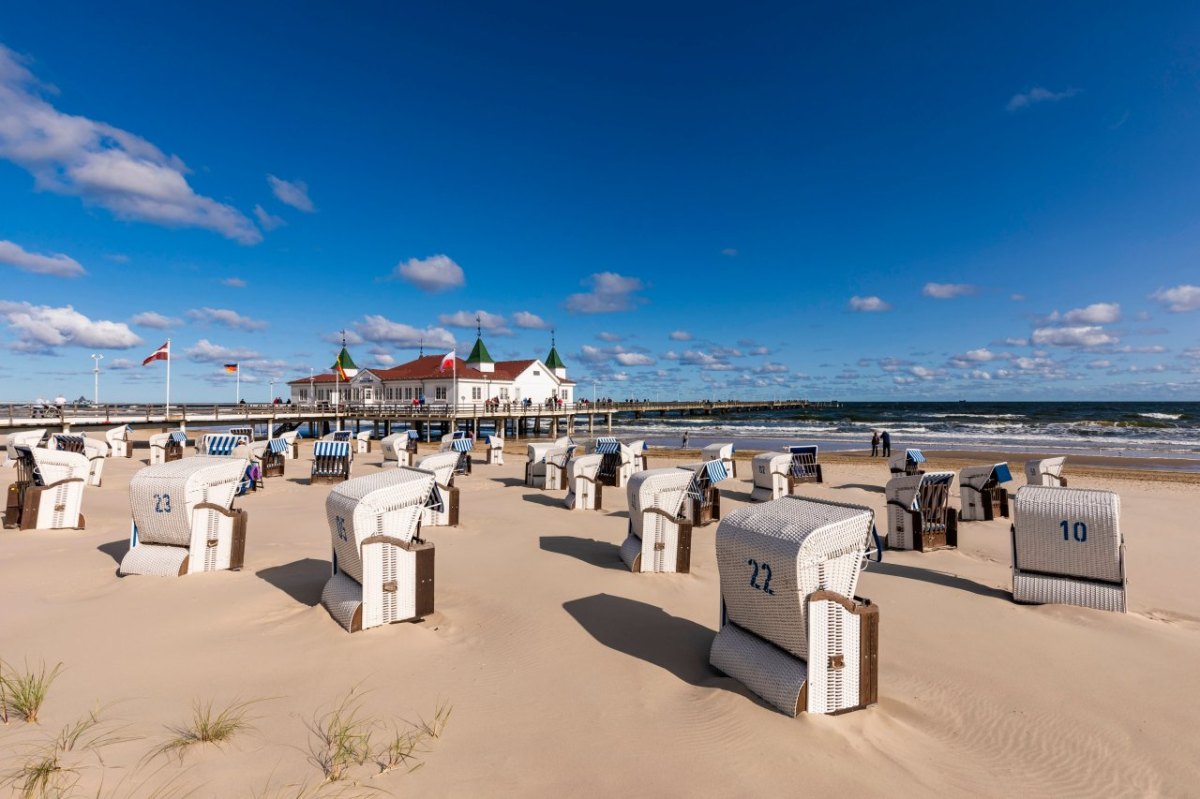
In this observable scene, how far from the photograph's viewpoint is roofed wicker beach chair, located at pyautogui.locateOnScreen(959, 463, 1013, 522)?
13.5m

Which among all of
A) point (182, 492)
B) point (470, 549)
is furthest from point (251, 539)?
Answer: point (470, 549)

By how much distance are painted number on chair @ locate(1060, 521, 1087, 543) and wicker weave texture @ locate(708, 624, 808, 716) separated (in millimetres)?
5258

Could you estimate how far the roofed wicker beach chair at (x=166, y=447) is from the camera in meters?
23.3

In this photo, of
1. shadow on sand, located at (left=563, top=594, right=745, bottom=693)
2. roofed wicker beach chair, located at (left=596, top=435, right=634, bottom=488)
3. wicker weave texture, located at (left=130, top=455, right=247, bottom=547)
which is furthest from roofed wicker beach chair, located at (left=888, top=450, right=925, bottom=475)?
wicker weave texture, located at (left=130, top=455, right=247, bottom=547)

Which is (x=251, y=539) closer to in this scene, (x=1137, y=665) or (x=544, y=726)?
(x=544, y=726)

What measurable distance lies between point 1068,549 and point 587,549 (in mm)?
6934

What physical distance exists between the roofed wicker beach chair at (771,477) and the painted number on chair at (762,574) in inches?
453

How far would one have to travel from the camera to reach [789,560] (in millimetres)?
4438

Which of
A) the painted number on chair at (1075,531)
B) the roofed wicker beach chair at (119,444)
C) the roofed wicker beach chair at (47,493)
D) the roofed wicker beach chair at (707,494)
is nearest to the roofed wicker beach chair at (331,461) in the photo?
the roofed wicker beach chair at (47,493)

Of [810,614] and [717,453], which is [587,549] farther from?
[717,453]

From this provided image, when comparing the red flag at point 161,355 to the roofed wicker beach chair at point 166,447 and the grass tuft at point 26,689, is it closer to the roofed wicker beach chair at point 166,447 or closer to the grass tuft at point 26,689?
the roofed wicker beach chair at point 166,447

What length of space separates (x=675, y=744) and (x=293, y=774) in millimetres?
2490

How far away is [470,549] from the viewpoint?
10.2m

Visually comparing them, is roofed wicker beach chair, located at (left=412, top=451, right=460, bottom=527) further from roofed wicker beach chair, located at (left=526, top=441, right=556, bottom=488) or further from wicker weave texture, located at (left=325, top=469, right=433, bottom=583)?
roofed wicker beach chair, located at (left=526, top=441, right=556, bottom=488)
